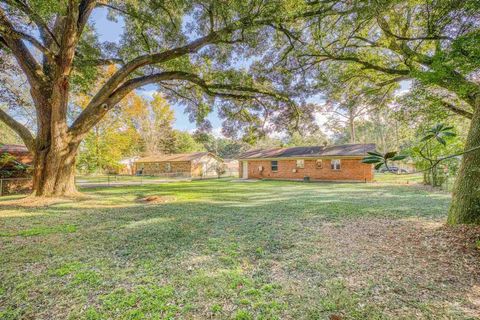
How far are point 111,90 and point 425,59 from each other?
10919mm

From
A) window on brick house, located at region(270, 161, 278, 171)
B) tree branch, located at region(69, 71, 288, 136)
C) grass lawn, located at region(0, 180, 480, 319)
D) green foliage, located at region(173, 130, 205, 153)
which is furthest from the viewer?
green foliage, located at region(173, 130, 205, 153)

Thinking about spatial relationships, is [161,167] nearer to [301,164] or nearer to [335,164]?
Result: [301,164]

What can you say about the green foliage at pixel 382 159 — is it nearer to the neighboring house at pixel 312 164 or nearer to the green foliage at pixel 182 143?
the neighboring house at pixel 312 164

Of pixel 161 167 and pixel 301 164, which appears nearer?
pixel 301 164

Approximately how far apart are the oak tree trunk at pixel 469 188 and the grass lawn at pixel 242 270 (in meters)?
0.33

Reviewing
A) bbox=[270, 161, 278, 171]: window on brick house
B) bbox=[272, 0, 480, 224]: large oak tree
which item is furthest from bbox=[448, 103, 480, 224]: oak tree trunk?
bbox=[270, 161, 278, 171]: window on brick house

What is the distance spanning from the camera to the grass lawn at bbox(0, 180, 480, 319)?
7.75 feet

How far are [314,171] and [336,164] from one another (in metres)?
1.98

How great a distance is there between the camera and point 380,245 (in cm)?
403

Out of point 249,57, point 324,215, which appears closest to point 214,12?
point 249,57

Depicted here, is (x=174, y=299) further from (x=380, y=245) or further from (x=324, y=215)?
(x=324, y=215)

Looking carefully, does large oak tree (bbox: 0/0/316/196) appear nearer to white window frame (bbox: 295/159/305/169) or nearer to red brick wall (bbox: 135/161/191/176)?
white window frame (bbox: 295/159/305/169)

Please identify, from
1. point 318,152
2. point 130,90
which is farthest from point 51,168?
Result: point 318,152

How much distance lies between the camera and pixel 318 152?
68.3 ft
